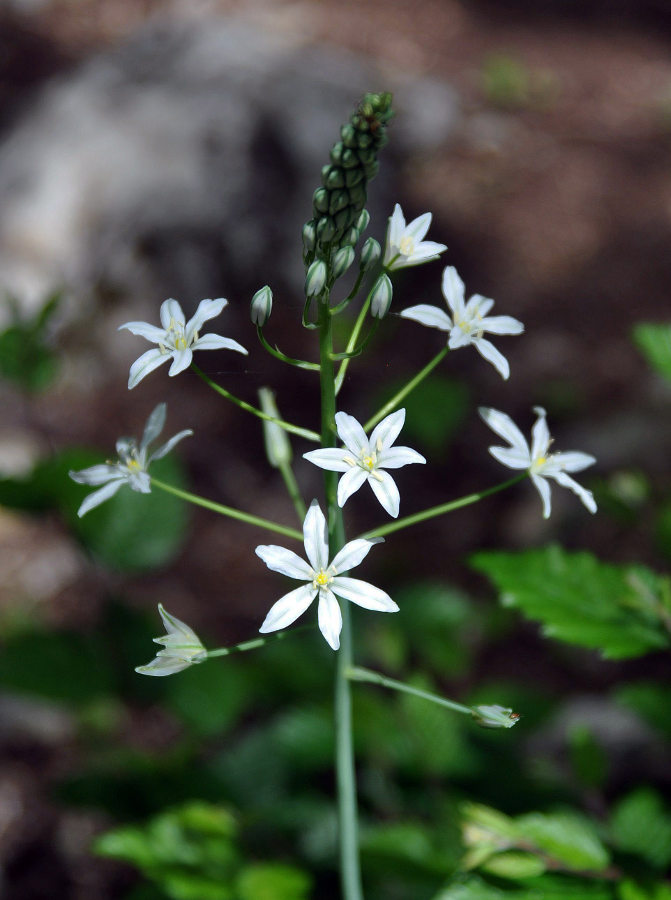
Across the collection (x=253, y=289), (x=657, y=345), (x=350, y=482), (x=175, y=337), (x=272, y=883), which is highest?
(x=253, y=289)

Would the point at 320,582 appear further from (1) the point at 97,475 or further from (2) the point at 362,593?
(1) the point at 97,475

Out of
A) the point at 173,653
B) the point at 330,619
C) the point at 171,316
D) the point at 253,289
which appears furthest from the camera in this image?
the point at 253,289

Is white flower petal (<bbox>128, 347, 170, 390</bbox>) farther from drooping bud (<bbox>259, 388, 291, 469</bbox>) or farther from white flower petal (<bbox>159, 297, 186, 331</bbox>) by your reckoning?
drooping bud (<bbox>259, 388, 291, 469</bbox>)

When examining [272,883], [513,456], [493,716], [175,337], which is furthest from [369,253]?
[272,883]

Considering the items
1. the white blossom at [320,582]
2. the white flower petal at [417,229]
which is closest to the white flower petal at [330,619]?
the white blossom at [320,582]

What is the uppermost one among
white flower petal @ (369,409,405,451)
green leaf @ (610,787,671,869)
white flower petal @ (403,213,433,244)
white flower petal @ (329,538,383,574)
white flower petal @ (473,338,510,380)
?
white flower petal @ (403,213,433,244)

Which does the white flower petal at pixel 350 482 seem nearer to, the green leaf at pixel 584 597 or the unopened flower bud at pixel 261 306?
the unopened flower bud at pixel 261 306

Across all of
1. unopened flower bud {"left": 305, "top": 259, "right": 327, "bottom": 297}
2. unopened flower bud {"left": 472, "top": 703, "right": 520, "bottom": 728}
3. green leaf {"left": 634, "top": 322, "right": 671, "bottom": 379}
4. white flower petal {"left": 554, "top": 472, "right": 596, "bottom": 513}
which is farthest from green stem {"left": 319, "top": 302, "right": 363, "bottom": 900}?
green leaf {"left": 634, "top": 322, "right": 671, "bottom": 379}
